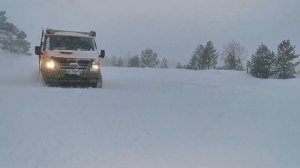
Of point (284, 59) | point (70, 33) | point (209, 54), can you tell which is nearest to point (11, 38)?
point (209, 54)

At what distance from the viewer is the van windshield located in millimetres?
20375

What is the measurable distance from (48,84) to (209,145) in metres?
10.9

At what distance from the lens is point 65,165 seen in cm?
881

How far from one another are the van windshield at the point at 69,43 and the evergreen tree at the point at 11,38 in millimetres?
62917

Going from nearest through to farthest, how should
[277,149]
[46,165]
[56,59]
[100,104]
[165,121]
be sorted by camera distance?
[46,165] → [277,149] → [165,121] → [100,104] → [56,59]

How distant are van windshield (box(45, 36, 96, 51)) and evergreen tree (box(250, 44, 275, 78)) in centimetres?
4631

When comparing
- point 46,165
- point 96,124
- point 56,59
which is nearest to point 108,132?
point 96,124

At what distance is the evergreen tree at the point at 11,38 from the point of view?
265 feet

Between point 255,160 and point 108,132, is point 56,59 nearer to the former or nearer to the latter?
point 108,132

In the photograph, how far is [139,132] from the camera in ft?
36.9

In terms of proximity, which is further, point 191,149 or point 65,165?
point 191,149

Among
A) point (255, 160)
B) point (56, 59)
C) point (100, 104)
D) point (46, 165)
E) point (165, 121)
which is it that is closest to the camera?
point (46, 165)

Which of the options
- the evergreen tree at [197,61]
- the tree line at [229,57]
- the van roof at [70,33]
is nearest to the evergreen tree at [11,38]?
the tree line at [229,57]

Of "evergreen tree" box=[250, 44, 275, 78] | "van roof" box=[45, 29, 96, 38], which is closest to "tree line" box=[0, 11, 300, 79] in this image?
"evergreen tree" box=[250, 44, 275, 78]
